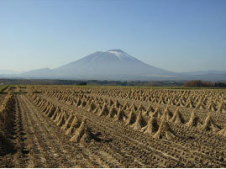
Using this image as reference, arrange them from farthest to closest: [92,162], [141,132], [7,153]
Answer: [141,132]
[7,153]
[92,162]

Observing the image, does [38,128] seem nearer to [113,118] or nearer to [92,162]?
[113,118]

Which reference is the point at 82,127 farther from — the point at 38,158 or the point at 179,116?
the point at 179,116

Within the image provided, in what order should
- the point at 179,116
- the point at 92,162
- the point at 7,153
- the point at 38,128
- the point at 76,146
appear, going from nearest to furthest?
the point at 92,162 < the point at 7,153 < the point at 76,146 < the point at 38,128 < the point at 179,116

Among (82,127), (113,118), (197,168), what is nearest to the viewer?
(197,168)

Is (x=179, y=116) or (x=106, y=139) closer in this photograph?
(x=106, y=139)

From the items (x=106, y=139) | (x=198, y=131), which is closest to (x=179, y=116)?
(x=198, y=131)

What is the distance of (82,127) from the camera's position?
41.4 feet

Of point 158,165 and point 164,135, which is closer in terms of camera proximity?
point 158,165

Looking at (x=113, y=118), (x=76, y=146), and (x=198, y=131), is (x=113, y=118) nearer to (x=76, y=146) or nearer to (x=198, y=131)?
(x=198, y=131)

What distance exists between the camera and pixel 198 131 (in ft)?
47.5

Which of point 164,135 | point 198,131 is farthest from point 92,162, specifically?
point 198,131

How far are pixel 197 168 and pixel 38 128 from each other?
32.6ft

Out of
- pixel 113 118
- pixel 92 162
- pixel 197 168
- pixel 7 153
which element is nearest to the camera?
pixel 197 168

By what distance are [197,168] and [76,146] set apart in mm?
4990
